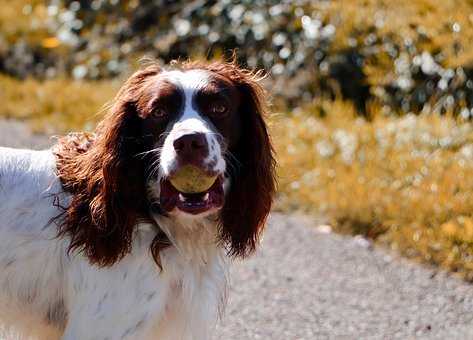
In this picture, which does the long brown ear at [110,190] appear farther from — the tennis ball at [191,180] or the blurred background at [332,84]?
the blurred background at [332,84]

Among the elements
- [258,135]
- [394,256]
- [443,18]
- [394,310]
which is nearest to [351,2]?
[443,18]

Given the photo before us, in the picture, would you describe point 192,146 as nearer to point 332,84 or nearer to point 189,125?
point 189,125

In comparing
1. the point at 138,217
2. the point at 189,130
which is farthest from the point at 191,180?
the point at 138,217

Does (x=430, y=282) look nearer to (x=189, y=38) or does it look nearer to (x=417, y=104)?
(x=417, y=104)

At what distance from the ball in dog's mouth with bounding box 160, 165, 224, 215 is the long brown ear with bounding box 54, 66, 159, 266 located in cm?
→ 12

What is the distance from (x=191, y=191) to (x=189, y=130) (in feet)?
0.76

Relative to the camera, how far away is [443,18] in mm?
8203

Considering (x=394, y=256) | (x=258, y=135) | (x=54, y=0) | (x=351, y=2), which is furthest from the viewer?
(x=54, y=0)

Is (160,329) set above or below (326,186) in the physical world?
above

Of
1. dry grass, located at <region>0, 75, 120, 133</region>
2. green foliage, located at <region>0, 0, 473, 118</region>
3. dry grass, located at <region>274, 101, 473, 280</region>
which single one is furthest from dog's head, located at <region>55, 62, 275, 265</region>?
dry grass, located at <region>0, 75, 120, 133</region>

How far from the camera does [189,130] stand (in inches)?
133

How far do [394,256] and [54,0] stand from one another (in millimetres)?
6330

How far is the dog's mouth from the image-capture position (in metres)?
3.50

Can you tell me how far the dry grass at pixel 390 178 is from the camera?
20.0ft
